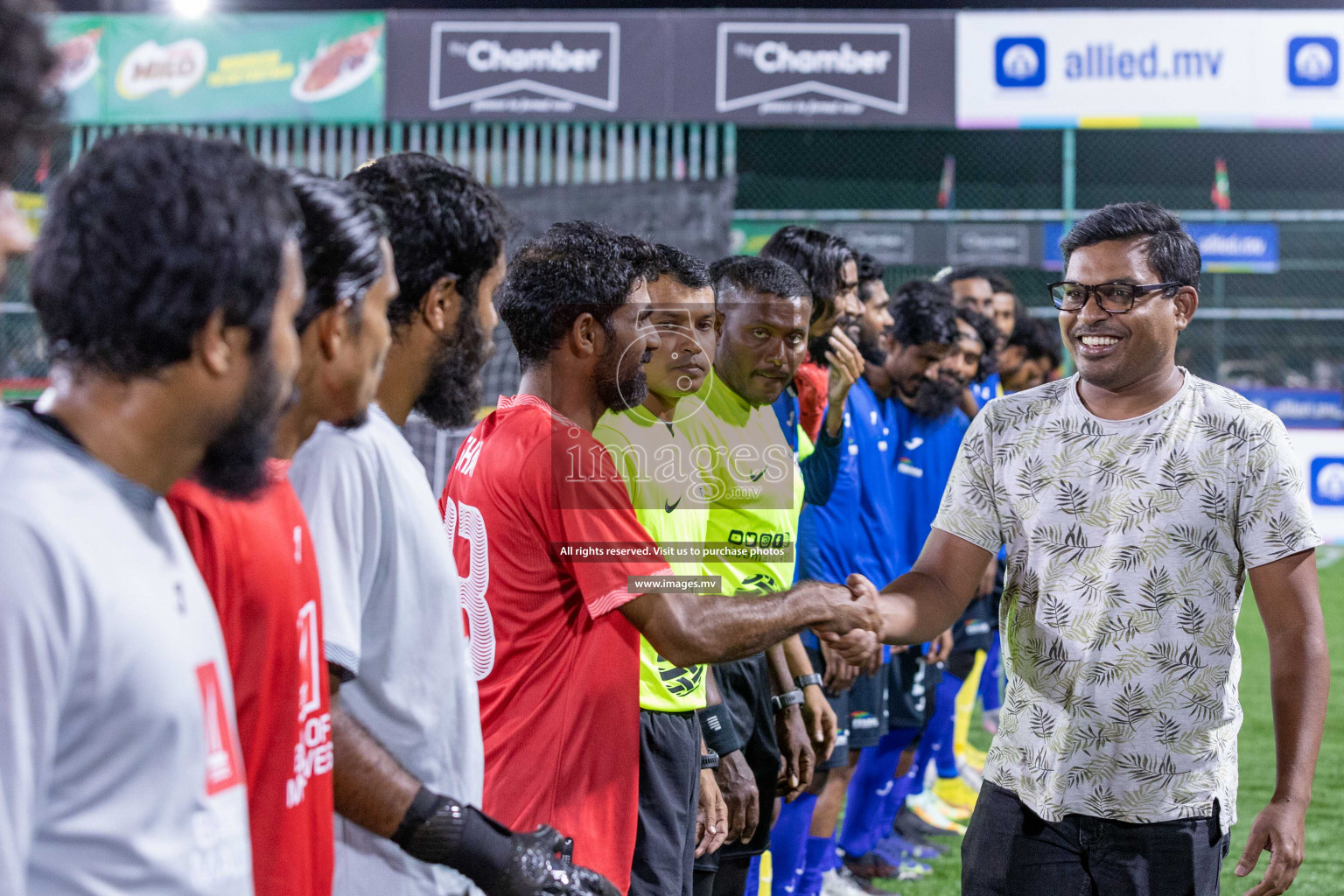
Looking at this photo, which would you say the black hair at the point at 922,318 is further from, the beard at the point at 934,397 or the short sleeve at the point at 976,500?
the short sleeve at the point at 976,500

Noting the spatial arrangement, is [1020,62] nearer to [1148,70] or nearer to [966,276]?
[1148,70]

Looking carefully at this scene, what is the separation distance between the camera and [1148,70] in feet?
40.5

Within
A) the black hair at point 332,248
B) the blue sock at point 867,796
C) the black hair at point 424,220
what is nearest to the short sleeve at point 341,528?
the black hair at point 332,248

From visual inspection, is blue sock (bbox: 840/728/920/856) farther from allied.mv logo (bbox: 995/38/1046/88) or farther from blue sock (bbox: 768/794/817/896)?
allied.mv logo (bbox: 995/38/1046/88)

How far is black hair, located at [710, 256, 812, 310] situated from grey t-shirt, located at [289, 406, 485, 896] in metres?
2.25

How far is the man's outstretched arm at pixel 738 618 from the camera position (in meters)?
2.28

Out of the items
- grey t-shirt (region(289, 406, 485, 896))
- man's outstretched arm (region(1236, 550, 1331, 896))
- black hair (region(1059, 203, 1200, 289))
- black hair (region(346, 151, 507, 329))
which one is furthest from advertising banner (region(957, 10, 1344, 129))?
grey t-shirt (region(289, 406, 485, 896))

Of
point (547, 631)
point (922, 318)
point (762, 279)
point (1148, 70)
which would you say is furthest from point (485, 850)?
point (1148, 70)

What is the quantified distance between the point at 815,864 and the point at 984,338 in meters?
3.05

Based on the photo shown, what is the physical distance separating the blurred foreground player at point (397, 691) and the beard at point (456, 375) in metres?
0.13

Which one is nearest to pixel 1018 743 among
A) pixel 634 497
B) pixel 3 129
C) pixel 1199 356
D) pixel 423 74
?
pixel 634 497

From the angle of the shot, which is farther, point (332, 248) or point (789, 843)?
point (789, 843)

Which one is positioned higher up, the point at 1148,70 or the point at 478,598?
the point at 1148,70

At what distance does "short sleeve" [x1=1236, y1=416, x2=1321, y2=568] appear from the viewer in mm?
2410
